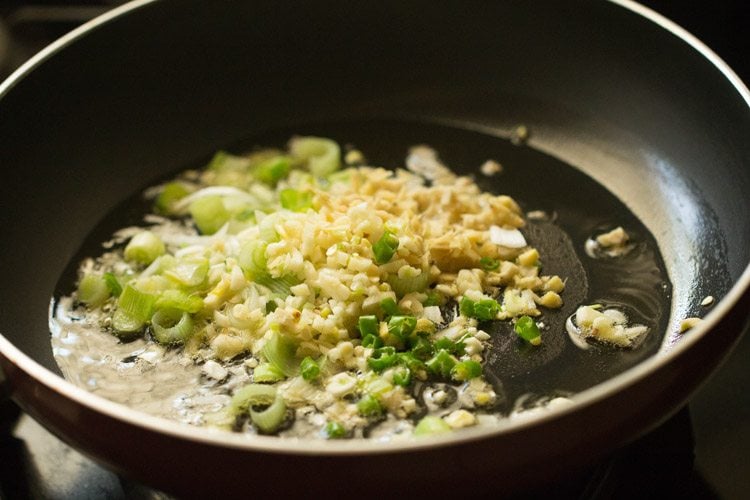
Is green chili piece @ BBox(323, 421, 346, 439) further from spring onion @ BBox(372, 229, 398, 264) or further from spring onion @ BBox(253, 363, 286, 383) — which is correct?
spring onion @ BBox(372, 229, 398, 264)

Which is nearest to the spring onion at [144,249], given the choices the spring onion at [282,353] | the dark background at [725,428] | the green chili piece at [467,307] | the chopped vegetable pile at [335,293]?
the chopped vegetable pile at [335,293]

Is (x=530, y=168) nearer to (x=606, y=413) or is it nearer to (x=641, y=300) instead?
(x=641, y=300)

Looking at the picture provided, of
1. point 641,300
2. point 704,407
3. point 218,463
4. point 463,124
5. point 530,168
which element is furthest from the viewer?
point 463,124

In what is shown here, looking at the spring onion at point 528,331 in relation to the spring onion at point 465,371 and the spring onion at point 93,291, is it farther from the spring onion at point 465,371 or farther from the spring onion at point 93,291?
the spring onion at point 93,291

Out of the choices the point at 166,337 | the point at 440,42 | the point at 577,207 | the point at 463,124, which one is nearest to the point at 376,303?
the point at 166,337

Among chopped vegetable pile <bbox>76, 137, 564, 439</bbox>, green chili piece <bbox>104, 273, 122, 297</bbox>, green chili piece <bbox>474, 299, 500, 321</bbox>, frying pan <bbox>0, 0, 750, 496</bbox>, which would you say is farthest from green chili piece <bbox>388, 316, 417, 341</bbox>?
green chili piece <bbox>104, 273, 122, 297</bbox>

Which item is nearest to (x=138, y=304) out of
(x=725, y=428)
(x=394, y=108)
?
(x=394, y=108)
